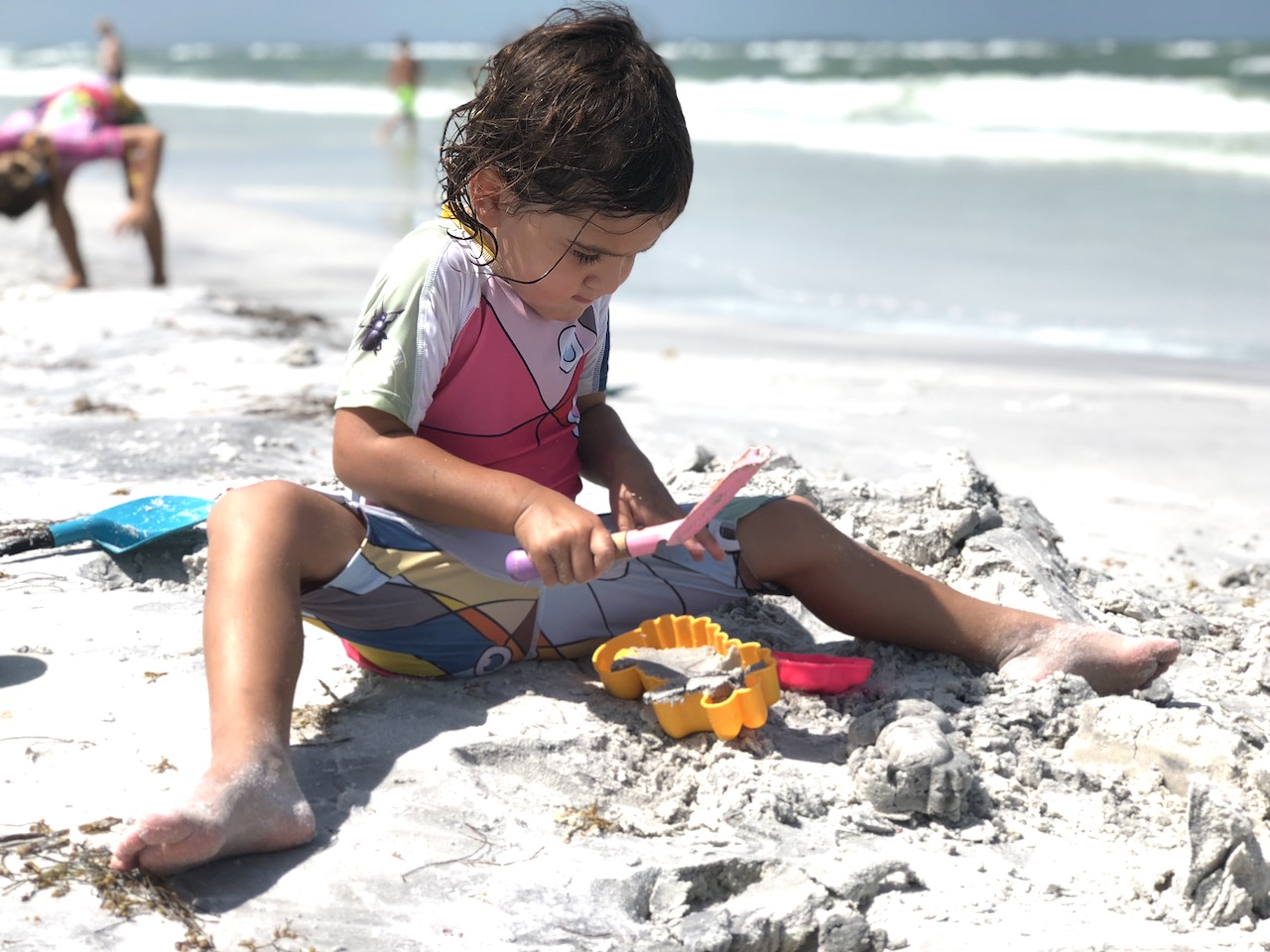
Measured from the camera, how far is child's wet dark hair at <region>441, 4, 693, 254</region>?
196 centimetres

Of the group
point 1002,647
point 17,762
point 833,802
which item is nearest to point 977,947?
point 833,802

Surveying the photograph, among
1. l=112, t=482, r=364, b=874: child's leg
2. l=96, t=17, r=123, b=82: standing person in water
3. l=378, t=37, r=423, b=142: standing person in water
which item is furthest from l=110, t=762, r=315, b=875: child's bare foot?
l=378, t=37, r=423, b=142: standing person in water

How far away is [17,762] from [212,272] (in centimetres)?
595

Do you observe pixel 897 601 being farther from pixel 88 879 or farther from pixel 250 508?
pixel 88 879

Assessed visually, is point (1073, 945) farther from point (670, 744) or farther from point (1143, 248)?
point (1143, 248)

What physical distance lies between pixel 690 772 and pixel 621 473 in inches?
22.1

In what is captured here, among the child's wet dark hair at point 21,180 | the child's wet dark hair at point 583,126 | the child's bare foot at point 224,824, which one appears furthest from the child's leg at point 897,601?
the child's wet dark hair at point 21,180

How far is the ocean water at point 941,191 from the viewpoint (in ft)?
21.0

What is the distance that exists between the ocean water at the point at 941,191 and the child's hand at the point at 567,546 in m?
0.87

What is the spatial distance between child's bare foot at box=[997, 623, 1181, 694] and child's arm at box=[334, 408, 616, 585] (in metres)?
0.80

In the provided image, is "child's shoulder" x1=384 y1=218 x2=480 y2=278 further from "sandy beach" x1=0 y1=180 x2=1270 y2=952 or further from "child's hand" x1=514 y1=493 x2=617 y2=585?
"sandy beach" x1=0 y1=180 x2=1270 y2=952

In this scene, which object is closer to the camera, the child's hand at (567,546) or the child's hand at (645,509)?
the child's hand at (567,546)

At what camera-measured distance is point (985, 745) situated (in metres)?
2.12

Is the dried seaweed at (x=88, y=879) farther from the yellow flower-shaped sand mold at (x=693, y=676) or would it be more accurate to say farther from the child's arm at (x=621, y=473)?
the child's arm at (x=621, y=473)
